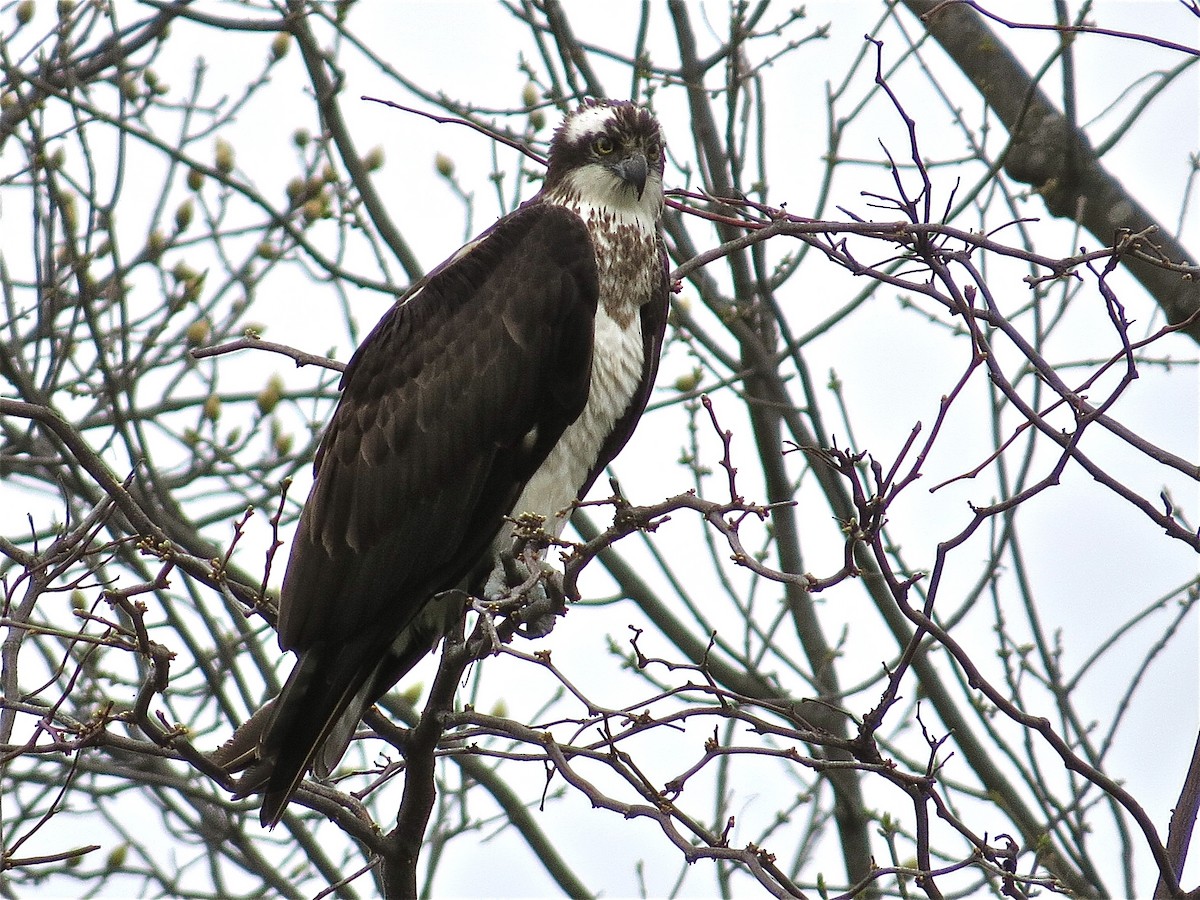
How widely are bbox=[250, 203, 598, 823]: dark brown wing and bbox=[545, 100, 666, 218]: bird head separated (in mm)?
251

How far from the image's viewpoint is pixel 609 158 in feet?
16.3

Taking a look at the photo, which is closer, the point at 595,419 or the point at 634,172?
the point at 595,419

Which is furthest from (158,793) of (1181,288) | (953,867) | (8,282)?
(1181,288)

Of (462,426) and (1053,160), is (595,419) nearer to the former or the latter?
(462,426)

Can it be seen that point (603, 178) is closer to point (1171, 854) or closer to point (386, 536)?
point (386, 536)

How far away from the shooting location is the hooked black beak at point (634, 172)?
4.84m

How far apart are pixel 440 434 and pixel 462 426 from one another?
0.26 feet

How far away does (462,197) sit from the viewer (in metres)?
6.94

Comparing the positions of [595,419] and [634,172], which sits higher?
[634,172]

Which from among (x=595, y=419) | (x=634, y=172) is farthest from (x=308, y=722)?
(x=634, y=172)

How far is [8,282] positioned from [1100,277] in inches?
186

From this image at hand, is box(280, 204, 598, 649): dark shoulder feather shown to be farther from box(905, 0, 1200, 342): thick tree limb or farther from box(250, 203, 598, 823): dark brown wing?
box(905, 0, 1200, 342): thick tree limb

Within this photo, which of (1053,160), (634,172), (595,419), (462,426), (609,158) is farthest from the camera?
(1053,160)

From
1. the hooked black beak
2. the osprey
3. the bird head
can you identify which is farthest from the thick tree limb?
the osprey
